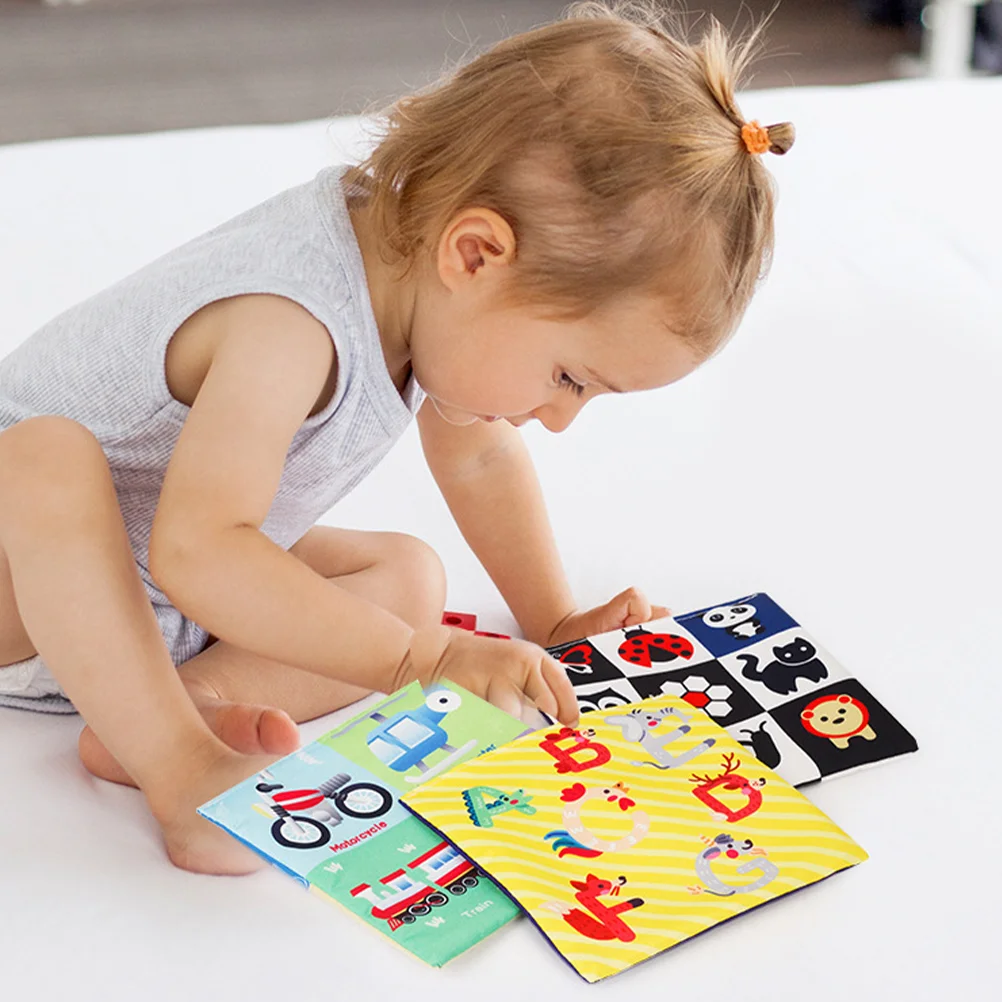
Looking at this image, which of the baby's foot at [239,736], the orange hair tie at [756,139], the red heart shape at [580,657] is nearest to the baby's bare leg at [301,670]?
the baby's foot at [239,736]

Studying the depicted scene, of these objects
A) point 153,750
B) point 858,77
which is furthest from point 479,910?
point 858,77

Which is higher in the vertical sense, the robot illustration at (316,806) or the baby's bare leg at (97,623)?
the baby's bare leg at (97,623)

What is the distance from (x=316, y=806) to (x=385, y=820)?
41 mm

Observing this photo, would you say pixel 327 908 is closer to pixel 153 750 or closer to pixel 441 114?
pixel 153 750

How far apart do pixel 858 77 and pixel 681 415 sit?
2.08 m

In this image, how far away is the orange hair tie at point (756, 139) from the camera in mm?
830

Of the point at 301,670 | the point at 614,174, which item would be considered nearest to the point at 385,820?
the point at 301,670

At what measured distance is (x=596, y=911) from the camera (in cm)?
73

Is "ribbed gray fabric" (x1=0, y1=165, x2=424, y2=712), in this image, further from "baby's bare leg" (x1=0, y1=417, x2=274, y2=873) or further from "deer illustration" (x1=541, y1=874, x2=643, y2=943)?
"deer illustration" (x1=541, y1=874, x2=643, y2=943)

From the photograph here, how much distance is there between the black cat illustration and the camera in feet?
3.05

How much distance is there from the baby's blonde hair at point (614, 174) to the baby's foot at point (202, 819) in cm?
33

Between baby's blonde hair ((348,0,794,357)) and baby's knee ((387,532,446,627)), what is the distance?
25 centimetres

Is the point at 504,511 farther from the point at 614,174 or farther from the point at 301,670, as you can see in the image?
the point at 614,174

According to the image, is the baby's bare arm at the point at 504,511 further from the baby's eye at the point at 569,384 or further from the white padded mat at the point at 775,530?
the baby's eye at the point at 569,384
